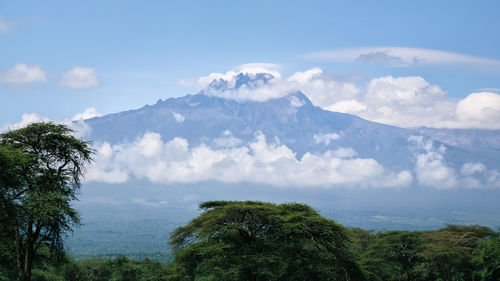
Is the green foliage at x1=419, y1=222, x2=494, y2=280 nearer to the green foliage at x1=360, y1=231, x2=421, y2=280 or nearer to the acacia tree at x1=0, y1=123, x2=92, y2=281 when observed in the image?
the green foliage at x1=360, y1=231, x2=421, y2=280

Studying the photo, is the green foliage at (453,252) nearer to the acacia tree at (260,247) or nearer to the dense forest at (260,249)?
the dense forest at (260,249)

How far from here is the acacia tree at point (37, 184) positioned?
1916 cm

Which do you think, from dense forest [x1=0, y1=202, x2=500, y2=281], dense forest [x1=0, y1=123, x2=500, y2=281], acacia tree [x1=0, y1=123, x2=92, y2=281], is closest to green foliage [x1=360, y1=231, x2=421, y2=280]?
dense forest [x1=0, y1=123, x2=500, y2=281]

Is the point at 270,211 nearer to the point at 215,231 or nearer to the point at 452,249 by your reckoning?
the point at 215,231

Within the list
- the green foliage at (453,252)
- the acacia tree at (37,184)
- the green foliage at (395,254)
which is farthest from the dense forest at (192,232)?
the green foliage at (395,254)

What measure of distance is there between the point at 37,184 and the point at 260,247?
12289mm

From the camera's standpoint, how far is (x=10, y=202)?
18.8 m

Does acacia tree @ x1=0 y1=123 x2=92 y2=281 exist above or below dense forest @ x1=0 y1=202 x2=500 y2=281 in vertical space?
above

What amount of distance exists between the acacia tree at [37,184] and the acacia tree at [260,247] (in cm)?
737

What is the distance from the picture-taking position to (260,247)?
1040 inches

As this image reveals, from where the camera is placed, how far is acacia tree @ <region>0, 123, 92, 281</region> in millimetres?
19156

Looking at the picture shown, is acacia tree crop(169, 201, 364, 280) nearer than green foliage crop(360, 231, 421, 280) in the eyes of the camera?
Yes

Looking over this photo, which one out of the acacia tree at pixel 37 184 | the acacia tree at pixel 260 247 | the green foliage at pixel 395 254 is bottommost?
the green foliage at pixel 395 254

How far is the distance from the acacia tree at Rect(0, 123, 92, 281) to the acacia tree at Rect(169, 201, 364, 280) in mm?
7367
